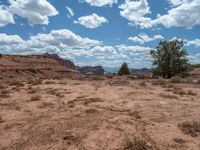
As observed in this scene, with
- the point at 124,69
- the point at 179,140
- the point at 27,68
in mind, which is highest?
the point at 124,69

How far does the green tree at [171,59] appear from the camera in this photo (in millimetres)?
45750

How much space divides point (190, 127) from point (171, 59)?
36.3 meters

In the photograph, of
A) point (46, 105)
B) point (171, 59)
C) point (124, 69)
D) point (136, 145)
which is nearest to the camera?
point (136, 145)

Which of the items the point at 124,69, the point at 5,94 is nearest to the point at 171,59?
the point at 5,94

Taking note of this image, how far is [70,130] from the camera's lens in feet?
35.3

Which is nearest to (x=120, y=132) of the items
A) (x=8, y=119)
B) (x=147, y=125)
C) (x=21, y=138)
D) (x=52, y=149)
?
(x=147, y=125)

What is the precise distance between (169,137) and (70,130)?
11.4 ft

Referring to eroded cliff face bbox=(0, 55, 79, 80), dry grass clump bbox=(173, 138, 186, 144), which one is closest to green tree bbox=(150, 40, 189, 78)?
eroded cliff face bbox=(0, 55, 79, 80)

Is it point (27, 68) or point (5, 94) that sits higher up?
point (27, 68)

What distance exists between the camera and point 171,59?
46.0 metres

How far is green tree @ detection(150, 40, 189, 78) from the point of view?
45.8 meters

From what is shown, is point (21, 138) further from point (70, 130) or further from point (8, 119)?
point (8, 119)

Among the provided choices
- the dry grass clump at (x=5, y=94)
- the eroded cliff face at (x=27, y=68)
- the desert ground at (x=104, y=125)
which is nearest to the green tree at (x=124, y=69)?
the eroded cliff face at (x=27, y=68)

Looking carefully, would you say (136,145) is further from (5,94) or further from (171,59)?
(171,59)
